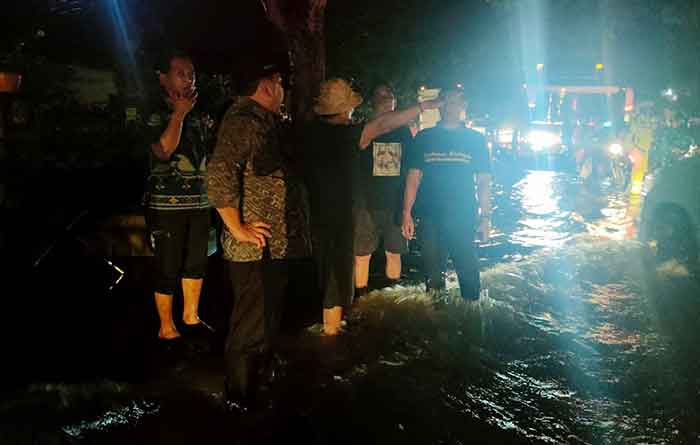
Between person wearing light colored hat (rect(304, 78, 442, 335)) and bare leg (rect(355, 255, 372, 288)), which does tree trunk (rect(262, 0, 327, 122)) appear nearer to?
bare leg (rect(355, 255, 372, 288))

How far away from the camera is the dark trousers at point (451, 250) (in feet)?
13.7

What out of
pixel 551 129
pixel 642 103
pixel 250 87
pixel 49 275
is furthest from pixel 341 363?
pixel 551 129

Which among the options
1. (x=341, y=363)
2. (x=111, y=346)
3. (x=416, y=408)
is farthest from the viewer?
(x=111, y=346)

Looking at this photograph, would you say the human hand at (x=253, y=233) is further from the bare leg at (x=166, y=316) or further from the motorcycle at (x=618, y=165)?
the motorcycle at (x=618, y=165)

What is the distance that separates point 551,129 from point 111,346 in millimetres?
16191

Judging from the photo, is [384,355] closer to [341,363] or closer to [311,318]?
[341,363]

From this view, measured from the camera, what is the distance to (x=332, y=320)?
156 inches

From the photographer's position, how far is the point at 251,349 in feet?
9.57

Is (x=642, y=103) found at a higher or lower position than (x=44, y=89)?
lower

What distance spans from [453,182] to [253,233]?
1.97 meters

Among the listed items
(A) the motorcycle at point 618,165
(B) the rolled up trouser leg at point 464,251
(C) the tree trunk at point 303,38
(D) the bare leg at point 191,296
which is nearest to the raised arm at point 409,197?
(B) the rolled up trouser leg at point 464,251

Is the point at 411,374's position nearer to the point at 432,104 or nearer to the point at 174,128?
the point at 432,104

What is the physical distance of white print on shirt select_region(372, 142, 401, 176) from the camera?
15.8 feet

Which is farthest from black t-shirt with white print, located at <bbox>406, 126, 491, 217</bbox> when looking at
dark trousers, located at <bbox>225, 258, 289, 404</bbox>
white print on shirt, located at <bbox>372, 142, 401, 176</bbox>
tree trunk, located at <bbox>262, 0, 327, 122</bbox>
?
tree trunk, located at <bbox>262, 0, 327, 122</bbox>
